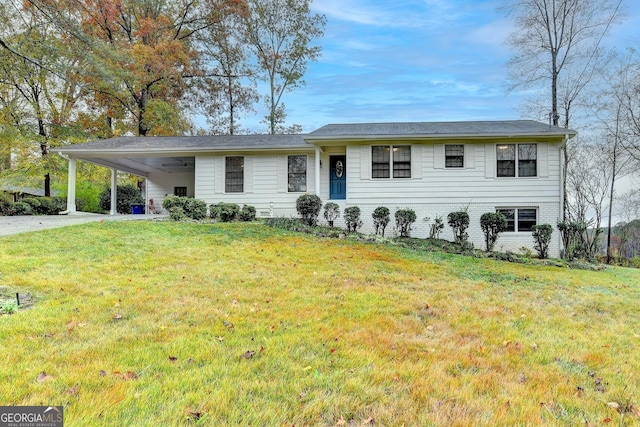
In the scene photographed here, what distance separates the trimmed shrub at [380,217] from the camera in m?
11.5

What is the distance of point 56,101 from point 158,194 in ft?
31.5

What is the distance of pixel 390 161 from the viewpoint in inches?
485

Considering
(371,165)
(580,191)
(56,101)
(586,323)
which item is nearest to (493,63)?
(580,191)

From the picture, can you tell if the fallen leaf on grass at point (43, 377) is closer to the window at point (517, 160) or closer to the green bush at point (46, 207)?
the window at point (517, 160)

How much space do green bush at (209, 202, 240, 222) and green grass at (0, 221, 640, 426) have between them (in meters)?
5.40

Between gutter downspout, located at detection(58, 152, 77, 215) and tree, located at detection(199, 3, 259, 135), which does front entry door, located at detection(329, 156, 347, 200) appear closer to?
gutter downspout, located at detection(58, 152, 77, 215)

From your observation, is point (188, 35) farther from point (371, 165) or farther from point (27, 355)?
point (27, 355)

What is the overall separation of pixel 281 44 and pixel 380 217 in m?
16.5

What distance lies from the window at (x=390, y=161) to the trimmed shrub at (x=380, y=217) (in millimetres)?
1437

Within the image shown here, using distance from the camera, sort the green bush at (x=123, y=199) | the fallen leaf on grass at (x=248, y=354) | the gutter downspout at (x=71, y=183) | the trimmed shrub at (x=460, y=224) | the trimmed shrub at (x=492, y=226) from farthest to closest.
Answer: the green bush at (x=123, y=199), the gutter downspout at (x=71, y=183), the trimmed shrub at (x=460, y=224), the trimmed shrub at (x=492, y=226), the fallen leaf on grass at (x=248, y=354)

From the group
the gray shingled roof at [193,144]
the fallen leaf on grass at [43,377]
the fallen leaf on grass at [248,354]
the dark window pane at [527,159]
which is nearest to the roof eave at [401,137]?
the dark window pane at [527,159]

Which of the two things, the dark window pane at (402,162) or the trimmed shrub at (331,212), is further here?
the dark window pane at (402,162)

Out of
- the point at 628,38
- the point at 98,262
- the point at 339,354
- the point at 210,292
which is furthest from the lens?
the point at 628,38

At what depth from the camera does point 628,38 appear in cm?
1409
